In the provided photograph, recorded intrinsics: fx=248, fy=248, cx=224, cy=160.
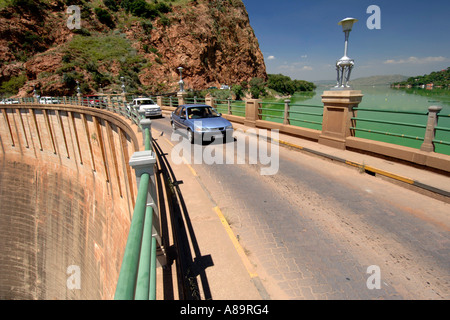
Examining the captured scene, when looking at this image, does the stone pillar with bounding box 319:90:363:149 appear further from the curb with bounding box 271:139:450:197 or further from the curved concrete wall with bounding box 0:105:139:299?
the curved concrete wall with bounding box 0:105:139:299

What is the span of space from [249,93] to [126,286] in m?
75.6

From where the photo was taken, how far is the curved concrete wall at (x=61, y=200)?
47.9ft

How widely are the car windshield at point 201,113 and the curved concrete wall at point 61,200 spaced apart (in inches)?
118

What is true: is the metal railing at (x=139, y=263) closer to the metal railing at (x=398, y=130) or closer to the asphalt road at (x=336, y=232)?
the asphalt road at (x=336, y=232)

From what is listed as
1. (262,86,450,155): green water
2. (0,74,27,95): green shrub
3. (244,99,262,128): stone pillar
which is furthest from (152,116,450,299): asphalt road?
(0,74,27,95): green shrub

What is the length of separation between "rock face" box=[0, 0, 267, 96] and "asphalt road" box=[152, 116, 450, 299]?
48698 mm

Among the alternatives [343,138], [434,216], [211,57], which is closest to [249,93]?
[211,57]

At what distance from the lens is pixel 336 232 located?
449 cm

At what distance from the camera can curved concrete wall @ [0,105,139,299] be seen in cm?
1459

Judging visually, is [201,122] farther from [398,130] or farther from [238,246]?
[398,130]

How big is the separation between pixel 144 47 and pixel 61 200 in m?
47.5

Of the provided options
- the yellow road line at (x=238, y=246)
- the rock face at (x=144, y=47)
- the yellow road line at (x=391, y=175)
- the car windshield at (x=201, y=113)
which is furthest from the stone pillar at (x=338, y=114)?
the rock face at (x=144, y=47)

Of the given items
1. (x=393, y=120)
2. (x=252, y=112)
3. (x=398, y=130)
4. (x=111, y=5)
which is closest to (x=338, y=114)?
(x=252, y=112)
